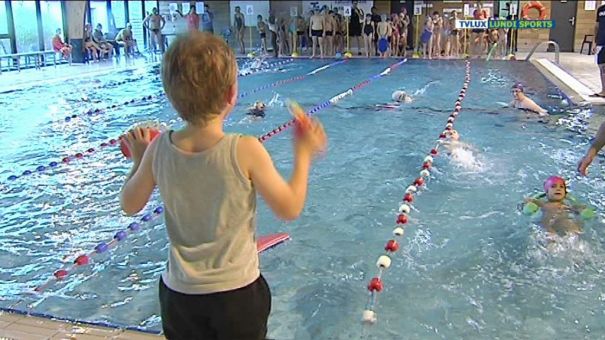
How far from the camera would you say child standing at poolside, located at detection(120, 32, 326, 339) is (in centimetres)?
154

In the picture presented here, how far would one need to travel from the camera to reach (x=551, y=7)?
22234 millimetres

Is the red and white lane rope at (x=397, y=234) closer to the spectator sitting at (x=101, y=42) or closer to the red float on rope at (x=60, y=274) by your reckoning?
the red float on rope at (x=60, y=274)

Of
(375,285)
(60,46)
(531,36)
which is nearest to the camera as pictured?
(375,285)

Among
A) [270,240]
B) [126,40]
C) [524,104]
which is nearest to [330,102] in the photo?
[524,104]

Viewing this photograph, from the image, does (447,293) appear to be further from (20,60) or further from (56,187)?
(20,60)

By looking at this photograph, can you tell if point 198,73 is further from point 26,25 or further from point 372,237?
point 26,25

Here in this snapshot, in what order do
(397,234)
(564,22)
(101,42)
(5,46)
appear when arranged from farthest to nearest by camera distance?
(564,22) → (101,42) → (5,46) → (397,234)

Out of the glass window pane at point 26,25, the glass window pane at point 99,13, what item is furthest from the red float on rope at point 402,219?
the glass window pane at point 99,13

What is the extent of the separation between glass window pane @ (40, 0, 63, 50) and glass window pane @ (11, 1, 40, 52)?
1.22 feet

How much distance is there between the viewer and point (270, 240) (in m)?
4.36

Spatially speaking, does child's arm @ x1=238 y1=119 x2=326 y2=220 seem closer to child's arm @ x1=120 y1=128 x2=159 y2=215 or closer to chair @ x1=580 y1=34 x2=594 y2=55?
child's arm @ x1=120 y1=128 x2=159 y2=215

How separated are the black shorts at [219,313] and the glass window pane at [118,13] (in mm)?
23628

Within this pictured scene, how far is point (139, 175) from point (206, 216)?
226 millimetres

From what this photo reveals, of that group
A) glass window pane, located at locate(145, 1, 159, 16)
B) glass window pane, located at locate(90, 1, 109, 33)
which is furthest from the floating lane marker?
glass window pane, located at locate(145, 1, 159, 16)
